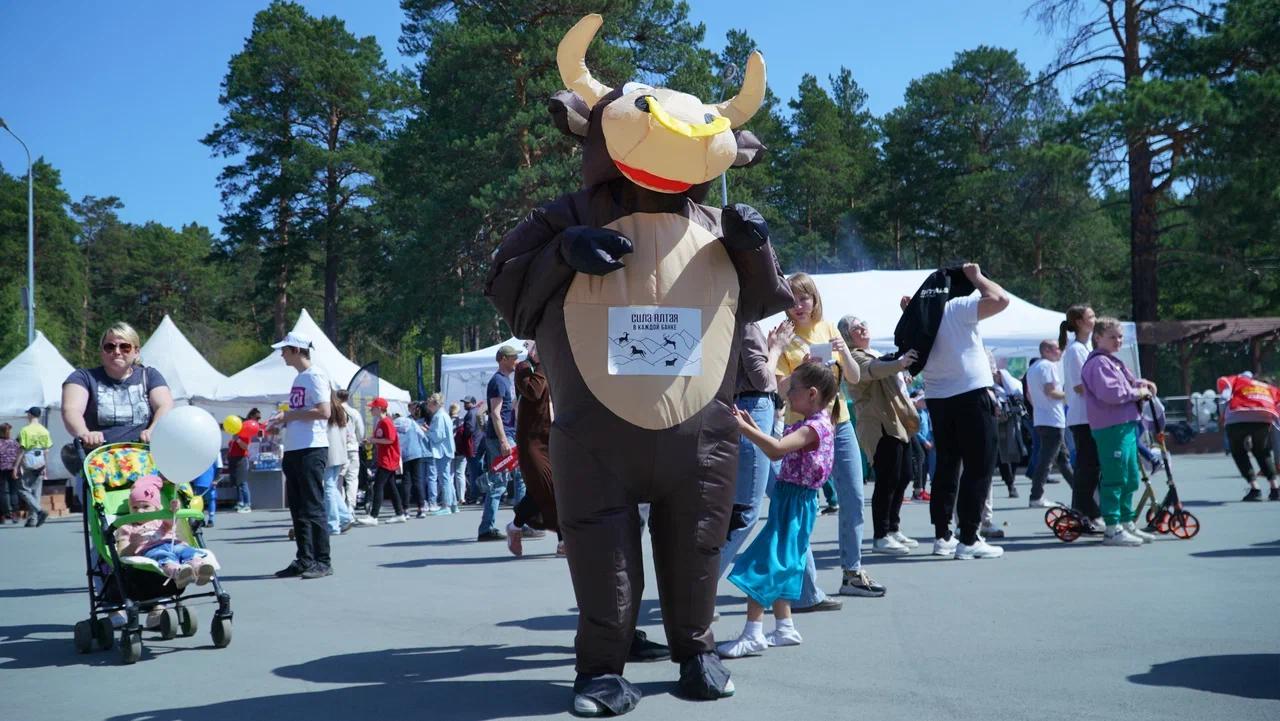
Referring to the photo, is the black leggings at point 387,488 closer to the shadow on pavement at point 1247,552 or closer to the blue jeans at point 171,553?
the blue jeans at point 171,553

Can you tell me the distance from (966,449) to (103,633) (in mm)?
5523

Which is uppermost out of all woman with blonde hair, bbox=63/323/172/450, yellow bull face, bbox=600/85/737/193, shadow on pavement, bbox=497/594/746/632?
yellow bull face, bbox=600/85/737/193

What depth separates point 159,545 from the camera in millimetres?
6008

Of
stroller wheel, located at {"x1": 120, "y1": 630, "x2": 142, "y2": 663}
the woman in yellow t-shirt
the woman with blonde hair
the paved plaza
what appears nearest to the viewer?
the paved plaza

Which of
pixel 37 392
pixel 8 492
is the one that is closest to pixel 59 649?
pixel 8 492

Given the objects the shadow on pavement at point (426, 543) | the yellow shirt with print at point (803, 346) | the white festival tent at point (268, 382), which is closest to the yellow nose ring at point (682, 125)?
the yellow shirt with print at point (803, 346)

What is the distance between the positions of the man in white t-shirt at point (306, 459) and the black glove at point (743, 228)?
4.87 m

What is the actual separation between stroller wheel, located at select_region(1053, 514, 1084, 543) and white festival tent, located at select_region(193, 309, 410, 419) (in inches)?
616

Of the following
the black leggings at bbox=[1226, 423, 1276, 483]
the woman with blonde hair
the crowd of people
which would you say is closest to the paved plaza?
the crowd of people

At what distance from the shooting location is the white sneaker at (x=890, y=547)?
8727 millimetres

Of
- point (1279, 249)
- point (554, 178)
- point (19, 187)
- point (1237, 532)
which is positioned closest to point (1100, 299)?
point (1279, 249)

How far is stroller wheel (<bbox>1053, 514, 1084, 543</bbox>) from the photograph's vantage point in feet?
29.4

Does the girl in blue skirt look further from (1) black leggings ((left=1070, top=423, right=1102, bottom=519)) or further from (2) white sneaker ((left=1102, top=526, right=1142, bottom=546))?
(1) black leggings ((left=1070, top=423, right=1102, bottom=519))

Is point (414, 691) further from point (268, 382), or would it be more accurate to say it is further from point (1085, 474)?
point (268, 382)
